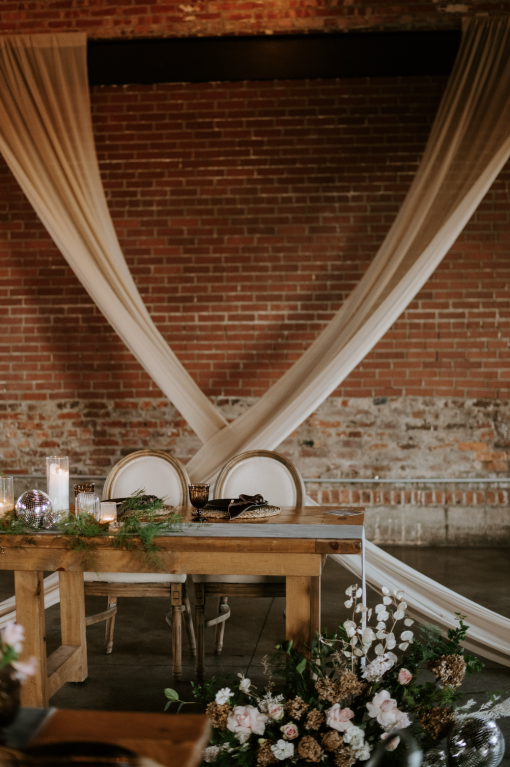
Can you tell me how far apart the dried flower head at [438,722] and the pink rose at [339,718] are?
0.87 feet

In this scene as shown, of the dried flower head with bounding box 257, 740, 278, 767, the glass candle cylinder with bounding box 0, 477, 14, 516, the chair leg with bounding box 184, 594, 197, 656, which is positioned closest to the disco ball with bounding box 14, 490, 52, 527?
the glass candle cylinder with bounding box 0, 477, 14, 516

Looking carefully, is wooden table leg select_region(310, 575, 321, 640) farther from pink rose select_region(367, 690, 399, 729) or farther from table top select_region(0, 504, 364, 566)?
pink rose select_region(367, 690, 399, 729)

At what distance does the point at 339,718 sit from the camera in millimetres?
1622

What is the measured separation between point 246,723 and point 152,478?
1393mm

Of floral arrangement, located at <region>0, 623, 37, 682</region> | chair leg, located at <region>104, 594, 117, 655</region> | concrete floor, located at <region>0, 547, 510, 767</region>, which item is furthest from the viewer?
chair leg, located at <region>104, 594, 117, 655</region>

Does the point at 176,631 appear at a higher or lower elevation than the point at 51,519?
lower

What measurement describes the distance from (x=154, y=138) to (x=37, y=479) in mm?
2529

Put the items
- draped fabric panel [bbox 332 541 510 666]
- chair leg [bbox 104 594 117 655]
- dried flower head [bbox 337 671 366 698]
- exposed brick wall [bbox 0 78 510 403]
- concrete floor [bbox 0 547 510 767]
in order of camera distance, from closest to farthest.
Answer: dried flower head [bbox 337 671 366 698], concrete floor [bbox 0 547 510 767], draped fabric panel [bbox 332 541 510 666], chair leg [bbox 104 594 117 655], exposed brick wall [bbox 0 78 510 403]

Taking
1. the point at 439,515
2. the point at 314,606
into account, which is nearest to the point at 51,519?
the point at 314,606

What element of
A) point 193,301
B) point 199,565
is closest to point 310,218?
point 193,301

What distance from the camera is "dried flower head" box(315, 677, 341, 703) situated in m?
1.67

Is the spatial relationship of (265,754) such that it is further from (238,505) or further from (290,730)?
(238,505)

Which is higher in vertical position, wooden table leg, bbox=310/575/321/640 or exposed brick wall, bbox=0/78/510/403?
exposed brick wall, bbox=0/78/510/403

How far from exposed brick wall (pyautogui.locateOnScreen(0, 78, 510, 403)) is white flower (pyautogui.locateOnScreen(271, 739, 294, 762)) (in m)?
3.01
